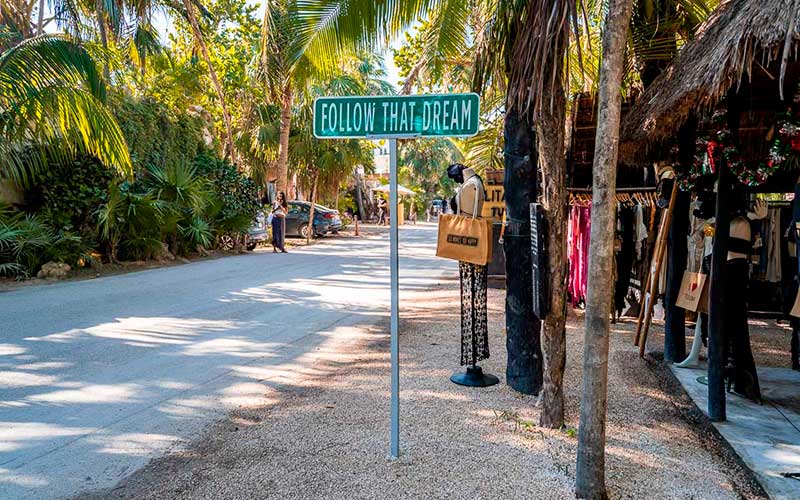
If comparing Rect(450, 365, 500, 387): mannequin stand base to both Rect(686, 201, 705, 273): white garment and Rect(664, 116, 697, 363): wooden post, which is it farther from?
Rect(686, 201, 705, 273): white garment

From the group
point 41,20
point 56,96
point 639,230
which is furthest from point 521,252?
point 41,20

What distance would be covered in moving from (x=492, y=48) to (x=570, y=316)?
16.0ft

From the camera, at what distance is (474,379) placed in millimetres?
5609

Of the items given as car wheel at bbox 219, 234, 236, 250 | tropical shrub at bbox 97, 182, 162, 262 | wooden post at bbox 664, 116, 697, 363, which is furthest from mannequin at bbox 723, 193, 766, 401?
car wheel at bbox 219, 234, 236, 250

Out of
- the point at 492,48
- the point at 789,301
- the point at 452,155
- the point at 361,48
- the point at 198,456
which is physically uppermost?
the point at 452,155

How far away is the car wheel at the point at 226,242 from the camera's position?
1880cm

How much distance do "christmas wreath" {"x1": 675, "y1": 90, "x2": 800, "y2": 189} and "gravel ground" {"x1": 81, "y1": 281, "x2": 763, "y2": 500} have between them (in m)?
1.99

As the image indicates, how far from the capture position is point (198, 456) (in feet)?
13.4

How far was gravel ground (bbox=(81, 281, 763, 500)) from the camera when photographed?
11.8 feet

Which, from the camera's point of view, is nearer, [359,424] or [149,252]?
[359,424]

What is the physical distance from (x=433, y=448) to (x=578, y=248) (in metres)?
5.36

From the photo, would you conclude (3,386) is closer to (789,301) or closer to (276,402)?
(276,402)

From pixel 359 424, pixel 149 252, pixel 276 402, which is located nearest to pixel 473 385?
pixel 359 424

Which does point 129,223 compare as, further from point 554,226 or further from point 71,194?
point 554,226
